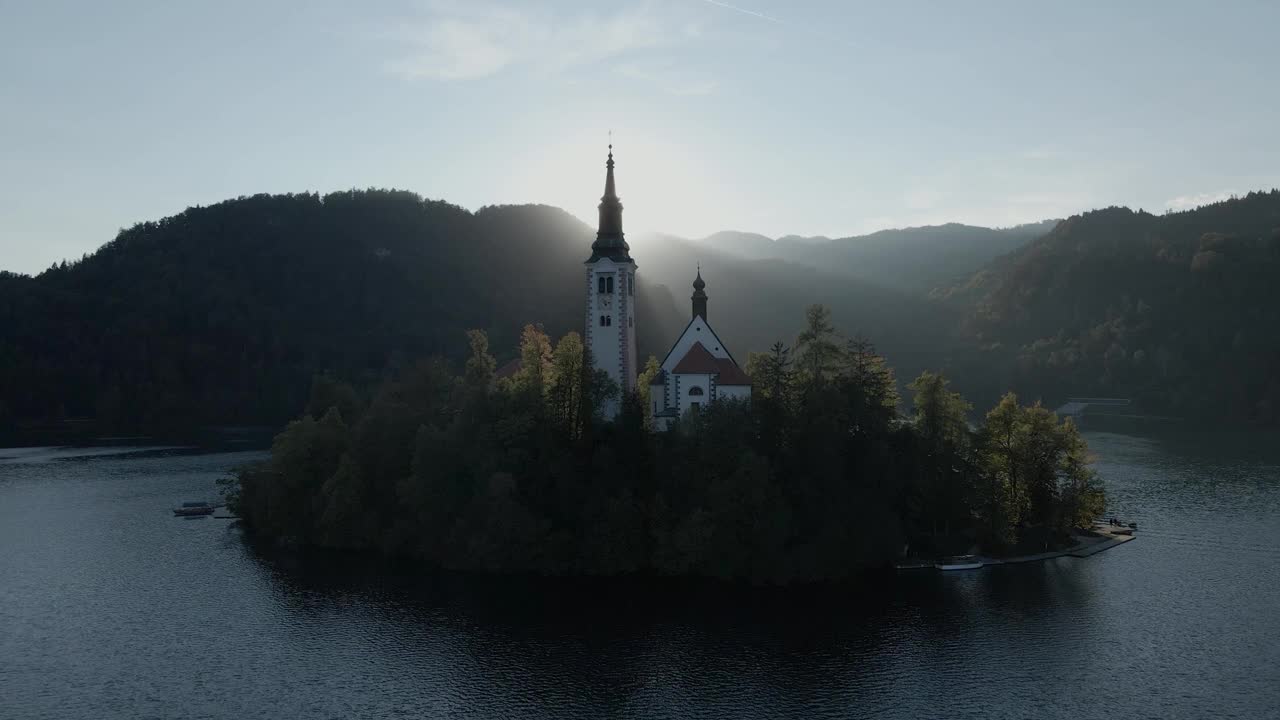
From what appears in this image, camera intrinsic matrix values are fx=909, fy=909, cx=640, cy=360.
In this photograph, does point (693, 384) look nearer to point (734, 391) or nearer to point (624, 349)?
point (734, 391)

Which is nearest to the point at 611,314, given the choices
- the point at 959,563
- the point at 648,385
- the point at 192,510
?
the point at 648,385

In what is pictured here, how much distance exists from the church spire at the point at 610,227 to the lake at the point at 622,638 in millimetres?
23326

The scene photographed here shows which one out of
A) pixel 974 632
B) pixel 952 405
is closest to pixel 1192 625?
pixel 974 632

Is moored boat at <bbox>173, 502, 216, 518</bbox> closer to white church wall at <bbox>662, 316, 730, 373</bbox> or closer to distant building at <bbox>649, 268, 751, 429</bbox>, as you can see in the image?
distant building at <bbox>649, 268, 751, 429</bbox>

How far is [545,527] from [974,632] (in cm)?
2630

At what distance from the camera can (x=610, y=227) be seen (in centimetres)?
6588

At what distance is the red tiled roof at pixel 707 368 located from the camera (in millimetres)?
66000

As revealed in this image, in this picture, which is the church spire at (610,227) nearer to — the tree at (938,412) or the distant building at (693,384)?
the distant building at (693,384)

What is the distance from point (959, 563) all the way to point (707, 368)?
70.5 ft

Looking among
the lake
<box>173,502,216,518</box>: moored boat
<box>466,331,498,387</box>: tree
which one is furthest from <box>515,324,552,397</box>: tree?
<box>173,502,216,518</box>: moored boat

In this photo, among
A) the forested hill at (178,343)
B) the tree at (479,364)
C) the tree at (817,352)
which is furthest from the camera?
the forested hill at (178,343)

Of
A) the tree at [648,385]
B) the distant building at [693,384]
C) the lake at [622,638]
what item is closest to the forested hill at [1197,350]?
the lake at [622,638]

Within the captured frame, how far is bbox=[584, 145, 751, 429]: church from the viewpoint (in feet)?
212

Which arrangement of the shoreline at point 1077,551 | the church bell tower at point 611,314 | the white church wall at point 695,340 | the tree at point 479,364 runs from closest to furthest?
the shoreline at point 1077,551 → the church bell tower at point 611,314 → the white church wall at point 695,340 → the tree at point 479,364
